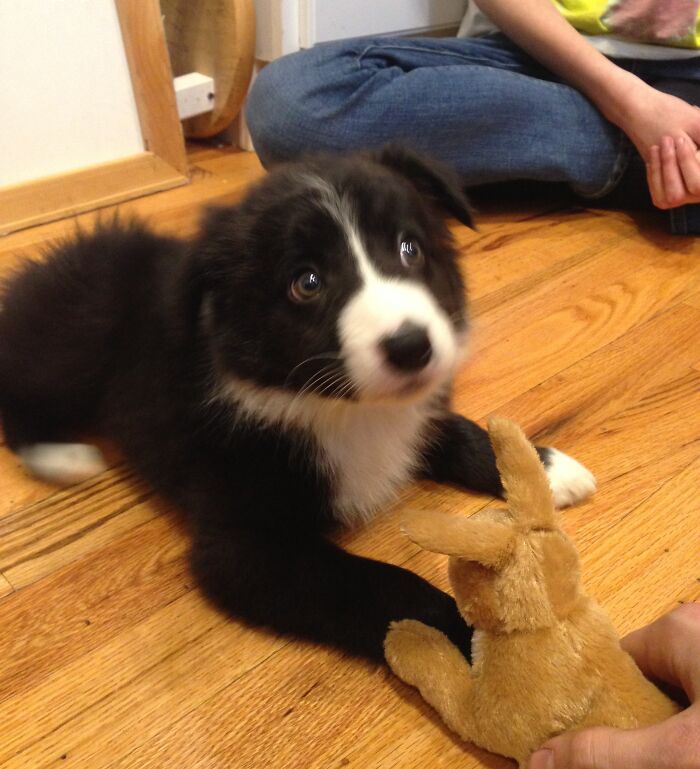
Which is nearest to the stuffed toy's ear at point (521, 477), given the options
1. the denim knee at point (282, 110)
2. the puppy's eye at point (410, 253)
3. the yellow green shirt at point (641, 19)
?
the puppy's eye at point (410, 253)

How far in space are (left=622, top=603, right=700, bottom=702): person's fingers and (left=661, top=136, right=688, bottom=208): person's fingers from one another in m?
1.72

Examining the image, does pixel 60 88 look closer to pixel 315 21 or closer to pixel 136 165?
pixel 136 165

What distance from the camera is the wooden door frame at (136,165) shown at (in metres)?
2.51

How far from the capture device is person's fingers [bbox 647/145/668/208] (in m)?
2.24

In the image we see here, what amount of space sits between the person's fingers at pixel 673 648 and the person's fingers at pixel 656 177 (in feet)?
5.71

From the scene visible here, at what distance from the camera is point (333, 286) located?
107cm

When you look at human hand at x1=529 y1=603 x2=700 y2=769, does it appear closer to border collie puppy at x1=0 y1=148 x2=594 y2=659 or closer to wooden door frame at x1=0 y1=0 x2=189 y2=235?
border collie puppy at x1=0 y1=148 x2=594 y2=659

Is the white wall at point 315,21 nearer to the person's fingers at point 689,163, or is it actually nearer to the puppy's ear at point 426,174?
the person's fingers at point 689,163

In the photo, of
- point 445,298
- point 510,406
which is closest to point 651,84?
point 510,406

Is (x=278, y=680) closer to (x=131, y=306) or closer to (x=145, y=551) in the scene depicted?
(x=145, y=551)

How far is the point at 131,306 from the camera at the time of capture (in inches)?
56.2

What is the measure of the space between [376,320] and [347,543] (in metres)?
0.50

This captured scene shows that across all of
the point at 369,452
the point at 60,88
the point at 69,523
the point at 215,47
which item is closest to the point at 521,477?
the point at 369,452

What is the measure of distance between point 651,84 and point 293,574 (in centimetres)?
227
